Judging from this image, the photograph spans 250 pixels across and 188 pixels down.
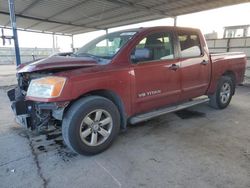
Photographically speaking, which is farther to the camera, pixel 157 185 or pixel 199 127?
pixel 199 127

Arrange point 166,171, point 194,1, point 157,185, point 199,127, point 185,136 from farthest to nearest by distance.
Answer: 1. point 194,1
2. point 199,127
3. point 185,136
4. point 166,171
5. point 157,185

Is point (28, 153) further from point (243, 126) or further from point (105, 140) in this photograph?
point (243, 126)

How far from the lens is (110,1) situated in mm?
8789

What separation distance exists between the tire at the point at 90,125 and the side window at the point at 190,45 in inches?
74.9

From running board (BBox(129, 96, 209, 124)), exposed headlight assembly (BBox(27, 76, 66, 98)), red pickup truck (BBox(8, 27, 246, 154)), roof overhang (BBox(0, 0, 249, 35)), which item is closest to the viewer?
exposed headlight assembly (BBox(27, 76, 66, 98))

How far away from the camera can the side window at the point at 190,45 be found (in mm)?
3909

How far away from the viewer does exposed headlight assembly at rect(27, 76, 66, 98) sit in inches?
98.5

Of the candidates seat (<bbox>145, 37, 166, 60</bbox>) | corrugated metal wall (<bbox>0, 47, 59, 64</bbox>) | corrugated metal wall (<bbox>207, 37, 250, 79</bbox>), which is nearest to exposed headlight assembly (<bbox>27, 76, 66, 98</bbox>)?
seat (<bbox>145, 37, 166, 60</bbox>)

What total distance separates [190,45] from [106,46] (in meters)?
1.72

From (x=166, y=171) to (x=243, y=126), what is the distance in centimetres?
233

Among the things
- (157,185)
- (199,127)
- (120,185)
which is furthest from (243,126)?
(120,185)

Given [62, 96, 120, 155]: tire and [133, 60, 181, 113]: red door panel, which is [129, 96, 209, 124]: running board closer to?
[133, 60, 181, 113]: red door panel

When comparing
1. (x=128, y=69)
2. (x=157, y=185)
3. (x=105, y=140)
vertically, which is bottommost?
(x=157, y=185)

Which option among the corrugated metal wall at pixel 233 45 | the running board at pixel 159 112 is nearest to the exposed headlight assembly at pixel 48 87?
the running board at pixel 159 112
